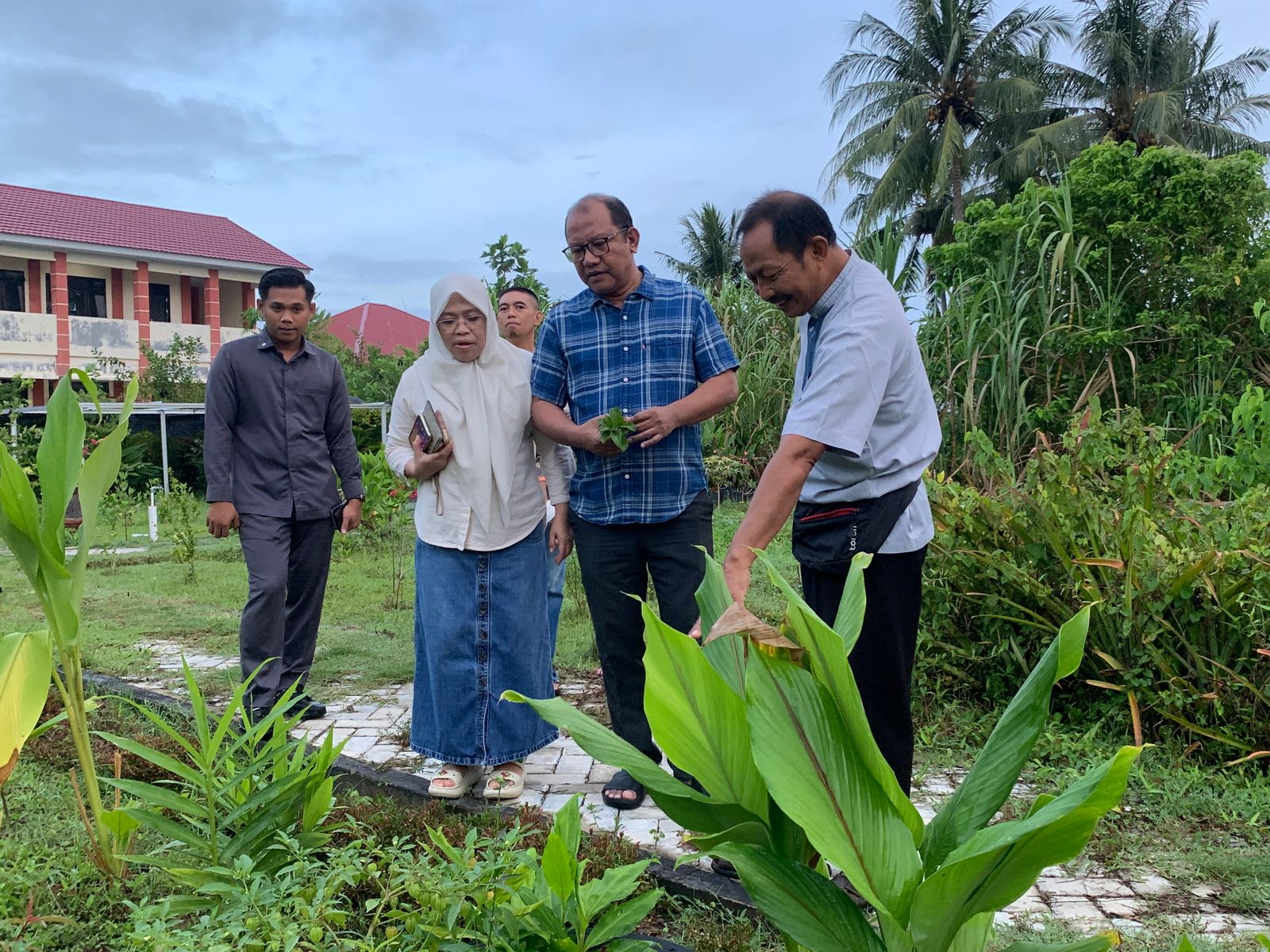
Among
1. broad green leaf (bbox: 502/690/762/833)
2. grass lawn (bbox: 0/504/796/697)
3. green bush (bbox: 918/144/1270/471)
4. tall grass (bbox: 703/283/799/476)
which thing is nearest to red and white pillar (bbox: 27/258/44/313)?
grass lawn (bbox: 0/504/796/697)

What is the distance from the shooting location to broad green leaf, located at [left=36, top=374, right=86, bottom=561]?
229 cm

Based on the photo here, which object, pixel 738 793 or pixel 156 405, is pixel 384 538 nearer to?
pixel 156 405

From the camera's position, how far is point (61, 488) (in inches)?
90.9

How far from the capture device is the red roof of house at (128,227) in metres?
23.2

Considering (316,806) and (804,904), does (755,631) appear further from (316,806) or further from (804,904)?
(316,806)

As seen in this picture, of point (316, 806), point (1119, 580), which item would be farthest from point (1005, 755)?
point (1119, 580)

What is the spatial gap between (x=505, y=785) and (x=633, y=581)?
2.73 feet

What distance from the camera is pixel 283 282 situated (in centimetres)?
432

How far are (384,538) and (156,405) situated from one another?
335 inches

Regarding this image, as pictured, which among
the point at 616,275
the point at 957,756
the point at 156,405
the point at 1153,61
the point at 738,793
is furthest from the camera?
the point at 1153,61

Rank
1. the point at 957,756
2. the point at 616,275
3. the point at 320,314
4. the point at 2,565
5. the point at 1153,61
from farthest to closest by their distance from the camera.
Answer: the point at 1153,61, the point at 320,314, the point at 2,565, the point at 957,756, the point at 616,275

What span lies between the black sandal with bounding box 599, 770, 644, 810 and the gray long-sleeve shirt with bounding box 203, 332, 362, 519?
6.00ft

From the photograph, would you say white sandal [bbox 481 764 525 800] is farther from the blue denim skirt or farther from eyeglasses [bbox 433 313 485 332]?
eyeglasses [bbox 433 313 485 332]

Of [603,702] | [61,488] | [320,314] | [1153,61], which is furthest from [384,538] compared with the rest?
[1153,61]
